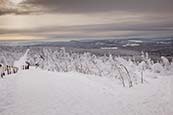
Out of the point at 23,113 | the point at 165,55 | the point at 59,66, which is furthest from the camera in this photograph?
the point at 59,66

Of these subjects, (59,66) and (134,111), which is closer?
(134,111)

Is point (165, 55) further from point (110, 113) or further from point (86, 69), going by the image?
point (86, 69)

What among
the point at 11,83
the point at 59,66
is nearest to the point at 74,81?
the point at 11,83

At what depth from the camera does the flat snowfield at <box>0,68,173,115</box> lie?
4844 mm

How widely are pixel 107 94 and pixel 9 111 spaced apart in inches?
71.3

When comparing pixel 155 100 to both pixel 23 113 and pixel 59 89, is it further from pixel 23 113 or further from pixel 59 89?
pixel 23 113

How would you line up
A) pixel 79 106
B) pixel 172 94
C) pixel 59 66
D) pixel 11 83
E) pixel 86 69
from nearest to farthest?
pixel 79 106 → pixel 172 94 → pixel 11 83 → pixel 86 69 → pixel 59 66

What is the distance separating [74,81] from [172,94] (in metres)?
1.89

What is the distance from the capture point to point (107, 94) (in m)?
5.76

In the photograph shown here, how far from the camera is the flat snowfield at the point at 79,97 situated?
4.84 m

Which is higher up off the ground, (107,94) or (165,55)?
(165,55)

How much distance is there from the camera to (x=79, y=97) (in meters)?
5.41

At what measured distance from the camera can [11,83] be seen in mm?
6230

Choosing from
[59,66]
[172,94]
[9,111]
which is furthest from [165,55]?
[59,66]
